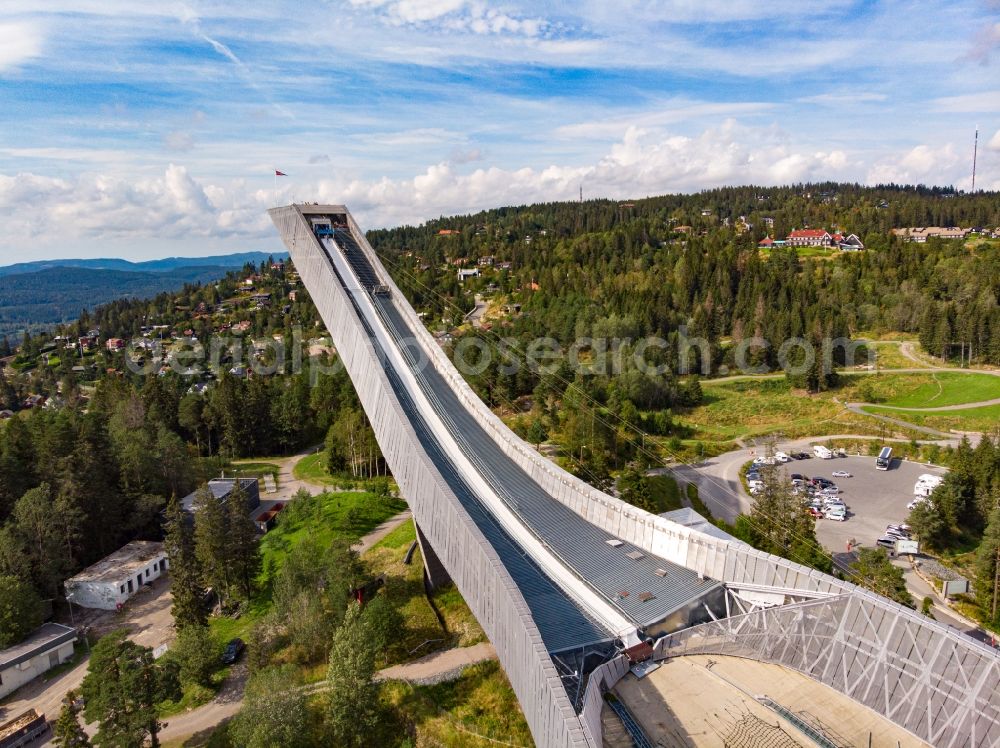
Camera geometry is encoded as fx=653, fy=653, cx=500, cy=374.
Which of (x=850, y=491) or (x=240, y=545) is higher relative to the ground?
(x=240, y=545)

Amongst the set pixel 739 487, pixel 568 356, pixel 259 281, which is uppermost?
pixel 259 281

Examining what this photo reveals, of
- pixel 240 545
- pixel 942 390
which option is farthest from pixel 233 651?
pixel 942 390

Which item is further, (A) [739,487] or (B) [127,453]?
(A) [739,487]

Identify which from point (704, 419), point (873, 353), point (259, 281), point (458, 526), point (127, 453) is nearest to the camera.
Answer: point (458, 526)

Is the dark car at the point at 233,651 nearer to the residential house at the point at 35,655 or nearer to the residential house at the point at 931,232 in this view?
the residential house at the point at 35,655

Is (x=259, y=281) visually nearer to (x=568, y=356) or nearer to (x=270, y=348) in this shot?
(x=270, y=348)

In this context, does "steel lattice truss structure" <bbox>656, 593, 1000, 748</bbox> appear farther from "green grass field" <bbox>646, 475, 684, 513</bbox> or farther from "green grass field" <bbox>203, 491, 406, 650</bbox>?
"green grass field" <bbox>203, 491, 406, 650</bbox>

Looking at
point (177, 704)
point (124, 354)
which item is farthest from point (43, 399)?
point (177, 704)

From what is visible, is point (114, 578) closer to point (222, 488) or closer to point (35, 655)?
point (35, 655)
